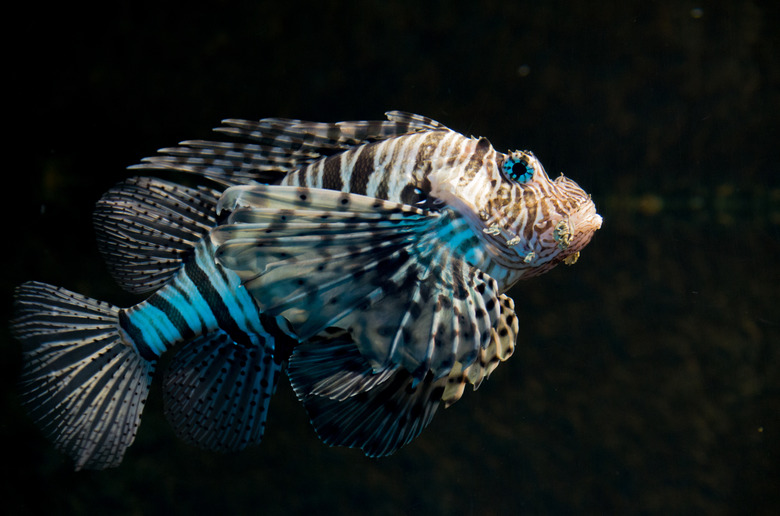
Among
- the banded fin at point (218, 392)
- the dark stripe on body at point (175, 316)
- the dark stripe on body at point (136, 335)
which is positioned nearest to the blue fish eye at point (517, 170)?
the banded fin at point (218, 392)

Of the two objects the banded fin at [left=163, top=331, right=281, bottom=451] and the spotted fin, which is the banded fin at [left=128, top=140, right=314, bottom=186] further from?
the spotted fin

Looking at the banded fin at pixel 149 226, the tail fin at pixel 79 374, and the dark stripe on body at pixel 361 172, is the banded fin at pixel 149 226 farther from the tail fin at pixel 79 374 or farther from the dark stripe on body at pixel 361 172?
the dark stripe on body at pixel 361 172

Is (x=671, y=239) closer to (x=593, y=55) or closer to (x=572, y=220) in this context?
(x=593, y=55)

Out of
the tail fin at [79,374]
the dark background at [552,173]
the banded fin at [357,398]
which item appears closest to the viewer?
the banded fin at [357,398]

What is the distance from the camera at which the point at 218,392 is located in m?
1.61

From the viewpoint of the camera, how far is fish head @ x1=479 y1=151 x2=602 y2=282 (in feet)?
4.43

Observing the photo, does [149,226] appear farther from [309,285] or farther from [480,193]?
[480,193]

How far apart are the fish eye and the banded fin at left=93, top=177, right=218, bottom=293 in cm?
93

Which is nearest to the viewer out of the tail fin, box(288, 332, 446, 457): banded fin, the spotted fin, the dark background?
box(288, 332, 446, 457): banded fin

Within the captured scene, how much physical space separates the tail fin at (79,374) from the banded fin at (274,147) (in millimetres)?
588

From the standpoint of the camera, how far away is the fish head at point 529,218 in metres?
A: 1.35

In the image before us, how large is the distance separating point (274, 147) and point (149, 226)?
1.65 ft

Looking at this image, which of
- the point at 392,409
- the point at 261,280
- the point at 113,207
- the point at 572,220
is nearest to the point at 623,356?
the point at 572,220

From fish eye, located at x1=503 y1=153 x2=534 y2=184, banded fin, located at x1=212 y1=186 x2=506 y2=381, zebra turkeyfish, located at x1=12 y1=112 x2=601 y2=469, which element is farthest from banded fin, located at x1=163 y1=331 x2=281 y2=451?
fish eye, located at x1=503 y1=153 x2=534 y2=184
